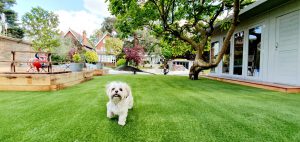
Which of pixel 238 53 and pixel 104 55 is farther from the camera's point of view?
pixel 104 55

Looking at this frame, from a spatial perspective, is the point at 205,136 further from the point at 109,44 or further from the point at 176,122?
the point at 109,44

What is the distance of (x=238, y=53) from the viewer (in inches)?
319

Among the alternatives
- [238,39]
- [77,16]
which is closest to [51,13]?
[238,39]

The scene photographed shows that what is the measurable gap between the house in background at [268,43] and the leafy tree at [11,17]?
3463 centimetres

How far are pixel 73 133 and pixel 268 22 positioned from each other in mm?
6857

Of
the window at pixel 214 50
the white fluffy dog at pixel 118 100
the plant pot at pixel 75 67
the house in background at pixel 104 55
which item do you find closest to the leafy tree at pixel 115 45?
the house in background at pixel 104 55

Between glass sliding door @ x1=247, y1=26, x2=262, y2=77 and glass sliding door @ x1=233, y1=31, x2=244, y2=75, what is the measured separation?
54 centimetres

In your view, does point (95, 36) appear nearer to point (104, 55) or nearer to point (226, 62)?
point (104, 55)

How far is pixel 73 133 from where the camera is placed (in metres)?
1.97

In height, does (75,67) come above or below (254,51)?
below

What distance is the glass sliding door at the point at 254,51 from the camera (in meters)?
6.84

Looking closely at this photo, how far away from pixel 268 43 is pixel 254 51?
2.67 ft

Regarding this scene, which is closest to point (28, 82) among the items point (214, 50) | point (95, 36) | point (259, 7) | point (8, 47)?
point (259, 7)

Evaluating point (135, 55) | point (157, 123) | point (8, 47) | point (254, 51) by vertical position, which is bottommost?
point (157, 123)
